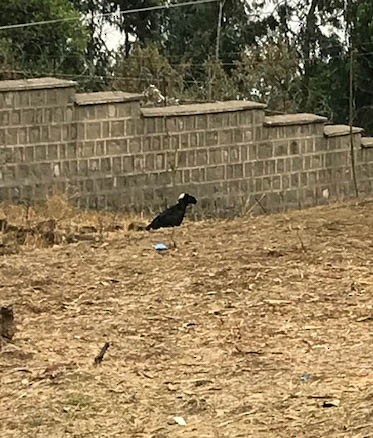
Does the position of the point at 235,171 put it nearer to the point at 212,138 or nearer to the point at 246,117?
the point at 212,138

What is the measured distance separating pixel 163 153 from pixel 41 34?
5.08m

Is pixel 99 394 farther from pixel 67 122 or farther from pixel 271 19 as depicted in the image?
pixel 271 19

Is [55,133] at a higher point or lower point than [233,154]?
higher

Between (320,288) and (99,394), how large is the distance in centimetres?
211

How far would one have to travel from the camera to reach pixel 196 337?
17.5ft

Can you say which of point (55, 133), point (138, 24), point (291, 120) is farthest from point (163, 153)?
point (138, 24)

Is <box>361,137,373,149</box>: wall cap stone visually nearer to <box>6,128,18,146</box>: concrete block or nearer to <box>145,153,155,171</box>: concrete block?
<box>145,153,155,171</box>: concrete block

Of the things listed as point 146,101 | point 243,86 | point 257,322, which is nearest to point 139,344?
point 257,322

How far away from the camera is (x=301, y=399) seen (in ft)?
14.1

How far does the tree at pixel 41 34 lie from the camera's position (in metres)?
15.8

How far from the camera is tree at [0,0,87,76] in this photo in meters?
15.8

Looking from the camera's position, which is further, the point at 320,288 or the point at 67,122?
Result: the point at 67,122

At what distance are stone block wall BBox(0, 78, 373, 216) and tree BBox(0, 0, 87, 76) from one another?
12.4ft

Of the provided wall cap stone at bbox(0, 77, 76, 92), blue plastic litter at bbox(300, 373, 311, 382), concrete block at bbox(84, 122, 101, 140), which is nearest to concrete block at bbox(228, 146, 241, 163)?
concrete block at bbox(84, 122, 101, 140)
